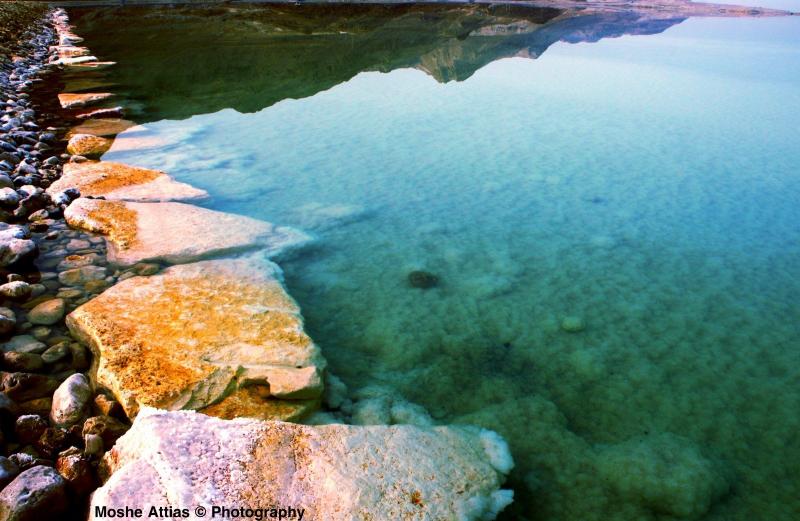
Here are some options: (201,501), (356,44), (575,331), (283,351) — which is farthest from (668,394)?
(356,44)

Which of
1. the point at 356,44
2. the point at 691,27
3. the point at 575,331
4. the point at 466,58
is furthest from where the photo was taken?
the point at 691,27

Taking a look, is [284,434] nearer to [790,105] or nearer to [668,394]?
[668,394]

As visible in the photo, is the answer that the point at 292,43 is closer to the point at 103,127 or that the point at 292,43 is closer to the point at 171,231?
the point at 103,127

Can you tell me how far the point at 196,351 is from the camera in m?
2.77

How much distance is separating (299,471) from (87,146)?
6.01m

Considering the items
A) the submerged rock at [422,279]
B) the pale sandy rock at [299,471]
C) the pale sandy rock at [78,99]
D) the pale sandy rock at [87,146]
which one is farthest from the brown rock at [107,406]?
the pale sandy rock at [78,99]

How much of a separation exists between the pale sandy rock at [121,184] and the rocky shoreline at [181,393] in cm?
35

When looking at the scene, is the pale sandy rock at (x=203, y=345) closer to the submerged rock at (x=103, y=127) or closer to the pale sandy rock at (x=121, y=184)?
the pale sandy rock at (x=121, y=184)

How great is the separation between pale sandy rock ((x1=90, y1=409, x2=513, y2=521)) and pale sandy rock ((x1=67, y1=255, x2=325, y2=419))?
0.31m

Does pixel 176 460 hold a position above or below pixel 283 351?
above

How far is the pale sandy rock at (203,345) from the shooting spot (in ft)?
8.30

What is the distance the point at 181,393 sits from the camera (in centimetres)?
250

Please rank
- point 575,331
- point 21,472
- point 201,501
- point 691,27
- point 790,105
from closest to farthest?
1. point 201,501
2. point 21,472
3. point 575,331
4. point 790,105
5. point 691,27

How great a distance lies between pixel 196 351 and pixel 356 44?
16.0 meters
